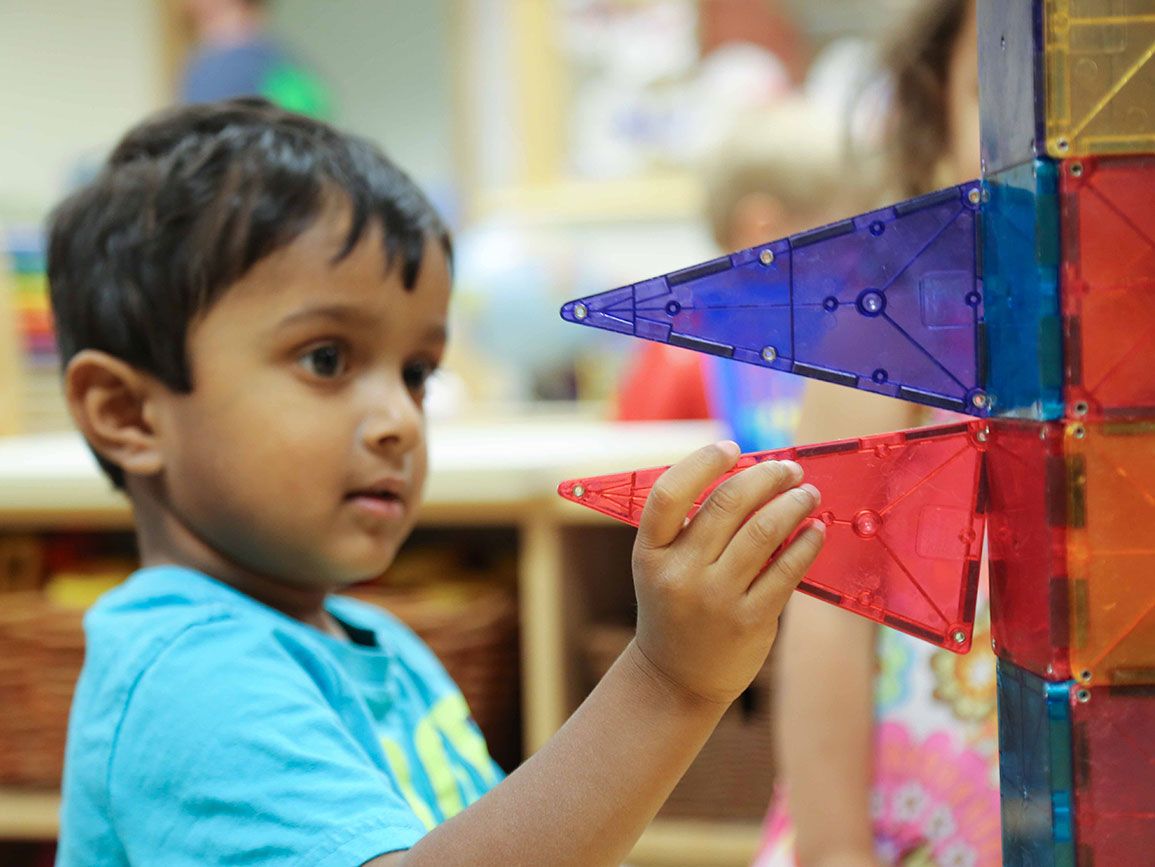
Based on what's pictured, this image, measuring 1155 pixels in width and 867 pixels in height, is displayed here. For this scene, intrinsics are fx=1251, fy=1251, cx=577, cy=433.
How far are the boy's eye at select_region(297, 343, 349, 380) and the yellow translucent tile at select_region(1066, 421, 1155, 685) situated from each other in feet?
1.05

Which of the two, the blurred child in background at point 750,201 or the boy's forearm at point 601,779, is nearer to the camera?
the boy's forearm at point 601,779

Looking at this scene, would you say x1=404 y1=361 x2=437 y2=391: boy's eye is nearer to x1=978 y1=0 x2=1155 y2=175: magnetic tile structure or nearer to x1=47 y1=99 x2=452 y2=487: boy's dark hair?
x1=47 y1=99 x2=452 y2=487: boy's dark hair

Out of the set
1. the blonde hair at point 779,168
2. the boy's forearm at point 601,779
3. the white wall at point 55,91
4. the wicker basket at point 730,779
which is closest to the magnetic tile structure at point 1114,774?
the boy's forearm at point 601,779

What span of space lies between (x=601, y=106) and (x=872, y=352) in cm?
166

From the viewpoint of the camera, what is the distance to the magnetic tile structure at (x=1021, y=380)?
0.30 metres

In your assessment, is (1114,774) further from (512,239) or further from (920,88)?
(512,239)

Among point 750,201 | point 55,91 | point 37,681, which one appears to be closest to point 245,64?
point 55,91

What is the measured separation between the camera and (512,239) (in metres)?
1.66

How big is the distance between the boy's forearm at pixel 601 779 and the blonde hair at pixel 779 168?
1155 millimetres

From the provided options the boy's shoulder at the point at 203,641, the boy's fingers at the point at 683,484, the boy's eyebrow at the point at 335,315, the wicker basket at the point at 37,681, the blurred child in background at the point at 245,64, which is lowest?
the wicker basket at the point at 37,681

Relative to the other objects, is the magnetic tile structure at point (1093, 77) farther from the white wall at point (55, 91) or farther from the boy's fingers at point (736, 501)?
the white wall at point (55, 91)

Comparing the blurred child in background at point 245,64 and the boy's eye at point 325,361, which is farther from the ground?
the blurred child in background at point 245,64

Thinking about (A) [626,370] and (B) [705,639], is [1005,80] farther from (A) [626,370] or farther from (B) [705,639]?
(A) [626,370]

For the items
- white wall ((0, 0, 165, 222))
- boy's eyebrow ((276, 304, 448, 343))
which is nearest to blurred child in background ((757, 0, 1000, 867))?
boy's eyebrow ((276, 304, 448, 343))
